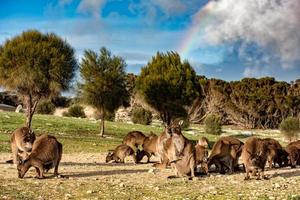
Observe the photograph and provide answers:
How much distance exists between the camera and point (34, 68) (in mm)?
37250

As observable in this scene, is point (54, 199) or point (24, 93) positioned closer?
point (54, 199)

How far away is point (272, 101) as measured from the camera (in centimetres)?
8544

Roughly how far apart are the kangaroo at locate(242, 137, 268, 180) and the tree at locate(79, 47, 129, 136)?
2824 cm

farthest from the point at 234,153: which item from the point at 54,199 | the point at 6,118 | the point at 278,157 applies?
the point at 6,118

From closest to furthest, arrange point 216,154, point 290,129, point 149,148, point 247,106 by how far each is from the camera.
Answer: point 216,154 < point 149,148 < point 290,129 < point 247,106

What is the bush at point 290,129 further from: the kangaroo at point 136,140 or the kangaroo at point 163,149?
the kangaroo at point 163,149

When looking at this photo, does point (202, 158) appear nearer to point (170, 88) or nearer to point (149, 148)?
point (149, 148)

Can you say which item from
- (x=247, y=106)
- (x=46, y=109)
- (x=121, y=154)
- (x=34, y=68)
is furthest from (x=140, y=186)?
(x=247, y=106)

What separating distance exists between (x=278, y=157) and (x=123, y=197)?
9.99 meters

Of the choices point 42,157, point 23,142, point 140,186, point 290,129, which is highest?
point 290,129

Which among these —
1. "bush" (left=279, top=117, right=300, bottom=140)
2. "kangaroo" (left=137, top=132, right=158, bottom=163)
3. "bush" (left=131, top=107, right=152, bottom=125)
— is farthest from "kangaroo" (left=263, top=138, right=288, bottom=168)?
"bush" (left=131, top=107, right=152, bottom=125)

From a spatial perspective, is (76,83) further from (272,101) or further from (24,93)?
(272,101)

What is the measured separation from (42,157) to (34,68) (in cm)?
2306

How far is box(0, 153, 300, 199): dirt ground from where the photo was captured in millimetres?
12508
